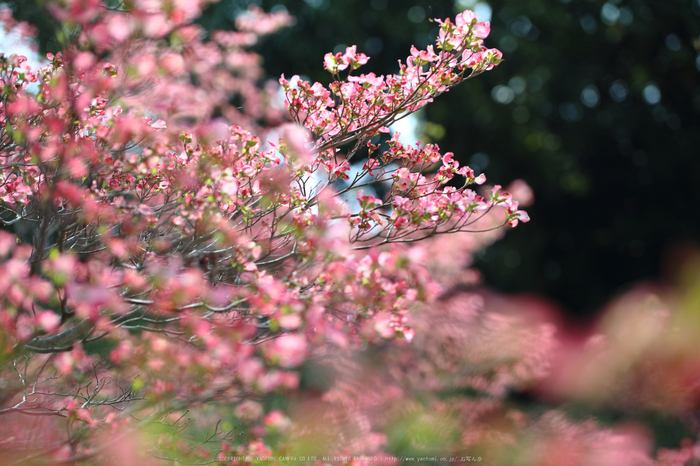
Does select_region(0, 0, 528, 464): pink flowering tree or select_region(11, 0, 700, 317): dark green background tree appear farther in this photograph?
select_region(11, 0, 700, 317): dark green background tree

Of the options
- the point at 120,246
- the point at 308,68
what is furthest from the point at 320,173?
the point at 308,68

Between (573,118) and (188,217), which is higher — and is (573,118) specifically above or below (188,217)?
above

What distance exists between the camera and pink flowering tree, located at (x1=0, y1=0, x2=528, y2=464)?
1.49 meters

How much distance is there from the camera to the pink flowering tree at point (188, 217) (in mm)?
1494

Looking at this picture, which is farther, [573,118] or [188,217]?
[573,118]

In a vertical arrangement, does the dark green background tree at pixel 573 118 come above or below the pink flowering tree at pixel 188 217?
above

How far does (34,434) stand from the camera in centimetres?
285

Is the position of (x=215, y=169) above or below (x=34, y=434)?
above

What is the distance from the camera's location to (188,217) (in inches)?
69.9

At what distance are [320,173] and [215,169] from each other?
73 cm

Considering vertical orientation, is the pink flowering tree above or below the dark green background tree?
below

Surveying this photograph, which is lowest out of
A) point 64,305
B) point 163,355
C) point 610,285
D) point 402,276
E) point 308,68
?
point 163,355

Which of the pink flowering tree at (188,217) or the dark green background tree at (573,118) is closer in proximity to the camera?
the pink flowering tree at (188,217)

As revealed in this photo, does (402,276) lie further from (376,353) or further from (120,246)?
(376,353)
